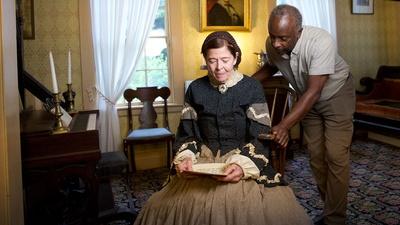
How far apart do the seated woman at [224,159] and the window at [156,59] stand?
264cm

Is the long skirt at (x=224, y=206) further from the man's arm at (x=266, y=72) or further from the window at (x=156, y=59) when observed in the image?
the window at (x=156, y=59)

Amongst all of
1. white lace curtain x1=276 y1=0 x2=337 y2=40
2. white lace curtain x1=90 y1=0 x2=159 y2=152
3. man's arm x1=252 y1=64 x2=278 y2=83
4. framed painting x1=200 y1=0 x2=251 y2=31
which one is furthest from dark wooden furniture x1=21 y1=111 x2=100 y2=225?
white lace curtain x1=276 y1=0 x2=337 y2=40

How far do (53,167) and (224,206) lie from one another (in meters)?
0.90

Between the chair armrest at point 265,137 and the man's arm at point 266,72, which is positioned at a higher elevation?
the man's arm at point 266,72

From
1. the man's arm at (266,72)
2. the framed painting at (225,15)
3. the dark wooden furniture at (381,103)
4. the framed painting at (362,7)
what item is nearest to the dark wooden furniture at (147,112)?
the framed painting at (225,15)

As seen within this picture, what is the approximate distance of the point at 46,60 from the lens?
3.86 m

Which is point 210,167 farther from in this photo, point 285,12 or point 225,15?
point 225,15

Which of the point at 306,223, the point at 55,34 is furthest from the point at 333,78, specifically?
the point at 55,34

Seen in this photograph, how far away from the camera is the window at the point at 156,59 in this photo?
4.29 meters

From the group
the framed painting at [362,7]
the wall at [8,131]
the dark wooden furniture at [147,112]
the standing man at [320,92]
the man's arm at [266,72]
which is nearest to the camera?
the wall at [8,131]

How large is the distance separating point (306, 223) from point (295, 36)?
1016mm

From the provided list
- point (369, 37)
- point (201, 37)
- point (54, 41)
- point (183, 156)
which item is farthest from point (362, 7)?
point (183, 156)

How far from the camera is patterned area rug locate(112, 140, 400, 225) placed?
2.63 metres

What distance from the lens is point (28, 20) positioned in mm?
3701
